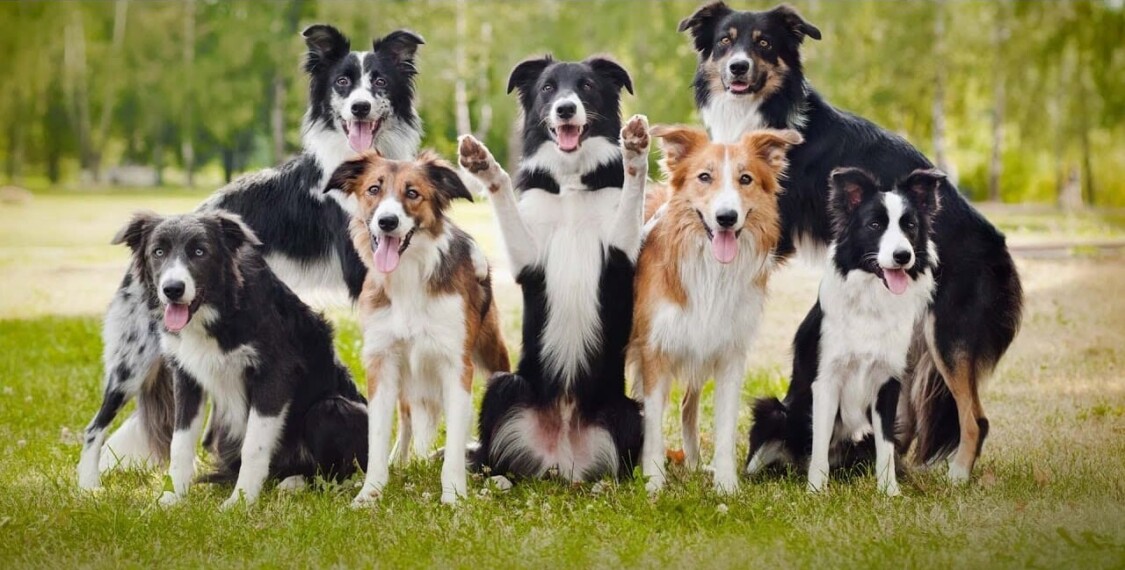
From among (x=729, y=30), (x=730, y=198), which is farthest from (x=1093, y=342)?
(x=730, y=198)

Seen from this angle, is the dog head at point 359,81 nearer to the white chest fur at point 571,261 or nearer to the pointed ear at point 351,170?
the pointed ear at point 351,170

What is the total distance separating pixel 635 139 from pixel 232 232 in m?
1.93

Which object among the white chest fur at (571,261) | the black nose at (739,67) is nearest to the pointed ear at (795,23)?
the black nose at (739,67)

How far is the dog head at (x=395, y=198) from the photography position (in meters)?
5.05

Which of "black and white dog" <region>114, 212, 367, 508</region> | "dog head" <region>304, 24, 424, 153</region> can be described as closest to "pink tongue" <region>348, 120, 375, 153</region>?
"dog head" <region>304, 24, 424, 153</region>

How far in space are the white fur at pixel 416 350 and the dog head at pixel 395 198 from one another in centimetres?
10

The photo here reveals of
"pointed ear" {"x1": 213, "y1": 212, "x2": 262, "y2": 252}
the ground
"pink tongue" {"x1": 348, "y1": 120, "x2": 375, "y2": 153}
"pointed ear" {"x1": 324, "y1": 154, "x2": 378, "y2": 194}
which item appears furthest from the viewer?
"pink tongue" {"x1": 348, "y1": 120, "x2": 375, "y2": 153}

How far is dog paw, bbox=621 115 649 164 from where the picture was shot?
16.8ft

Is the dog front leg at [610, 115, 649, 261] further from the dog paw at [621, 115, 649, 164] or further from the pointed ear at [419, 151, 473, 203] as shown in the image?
the pointed ear at [419, 151, 473, 203]

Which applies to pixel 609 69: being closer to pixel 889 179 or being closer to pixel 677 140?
pixel 677 140

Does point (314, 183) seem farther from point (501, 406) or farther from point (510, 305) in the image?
point (510, 305)

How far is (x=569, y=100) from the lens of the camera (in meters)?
5.38

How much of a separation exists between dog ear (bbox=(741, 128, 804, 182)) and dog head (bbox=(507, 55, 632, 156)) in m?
0.67

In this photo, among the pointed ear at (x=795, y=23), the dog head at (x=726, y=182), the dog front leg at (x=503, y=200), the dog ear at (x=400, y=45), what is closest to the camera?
the dog front leg at (x=503, y=200)
